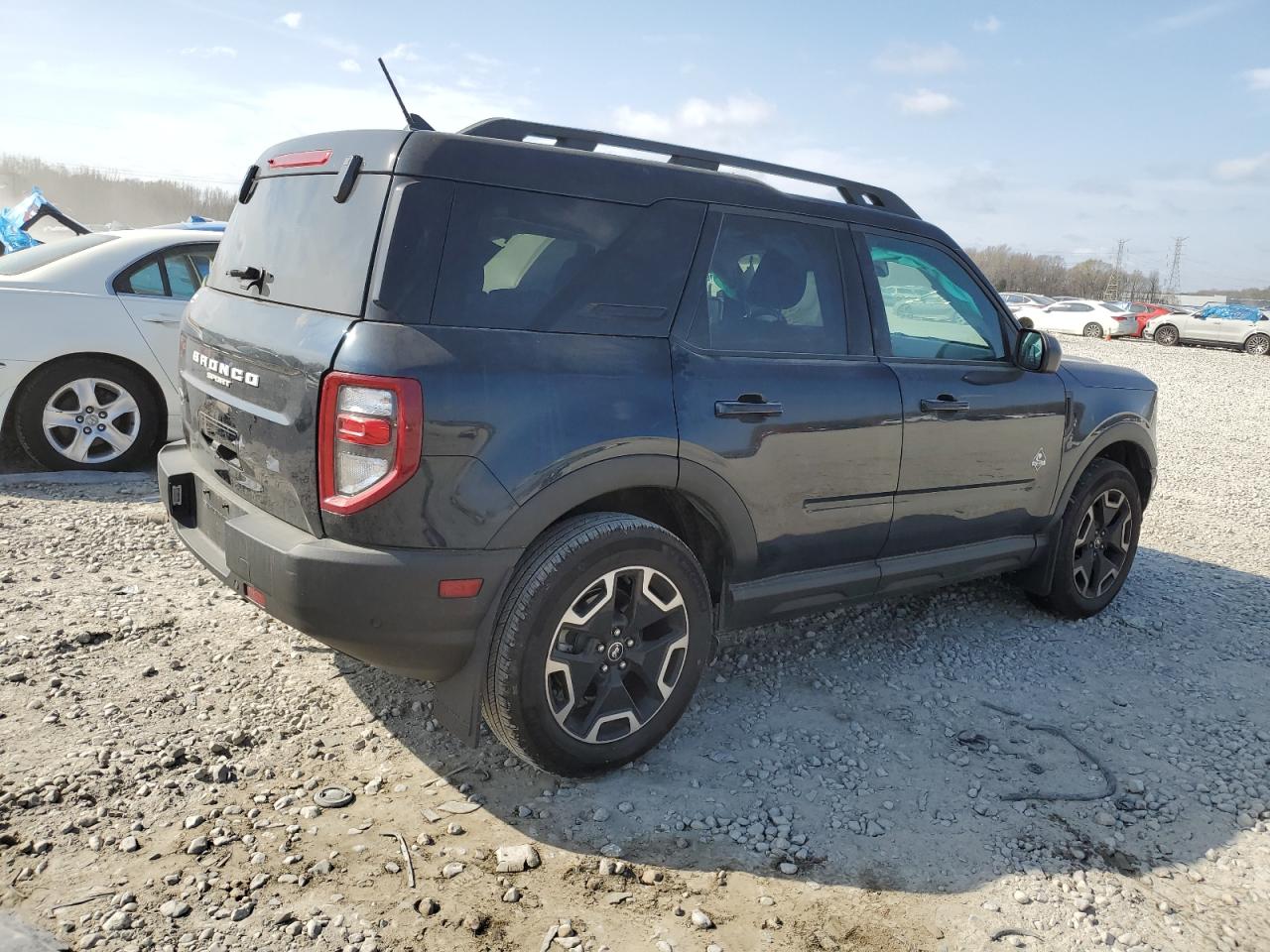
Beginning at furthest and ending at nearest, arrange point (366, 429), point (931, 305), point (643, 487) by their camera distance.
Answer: point (931, 305)
point (643, 487)
point (366, 429)

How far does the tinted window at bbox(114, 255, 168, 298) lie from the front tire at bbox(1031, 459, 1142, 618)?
585cm

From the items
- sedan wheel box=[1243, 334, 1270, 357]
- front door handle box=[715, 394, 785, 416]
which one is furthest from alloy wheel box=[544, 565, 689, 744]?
sedan wheel box=[1243, 334, 1270, 357]

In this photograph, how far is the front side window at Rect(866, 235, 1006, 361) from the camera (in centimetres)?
396

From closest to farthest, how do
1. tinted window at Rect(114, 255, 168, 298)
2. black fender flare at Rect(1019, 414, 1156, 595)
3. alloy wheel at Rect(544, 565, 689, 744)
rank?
alloy wheel at Rect(544, 565, 689, 744), black fender flare at Rect(1019, 414, 1156, 595), tinted window at Rect(114, 255, 168, 298)

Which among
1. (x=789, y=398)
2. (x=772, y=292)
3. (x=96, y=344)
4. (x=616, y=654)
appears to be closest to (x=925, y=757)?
(x=616, y=654)

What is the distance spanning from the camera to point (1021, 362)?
434cm

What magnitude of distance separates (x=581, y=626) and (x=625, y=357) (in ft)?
2.89

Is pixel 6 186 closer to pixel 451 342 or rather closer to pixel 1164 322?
pixel 1164 322

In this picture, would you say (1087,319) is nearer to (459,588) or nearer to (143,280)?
(143,280)

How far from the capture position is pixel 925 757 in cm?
350

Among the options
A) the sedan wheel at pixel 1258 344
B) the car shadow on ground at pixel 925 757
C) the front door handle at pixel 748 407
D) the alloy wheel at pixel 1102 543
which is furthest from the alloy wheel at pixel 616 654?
the sedan wheel at pixel 1258 344

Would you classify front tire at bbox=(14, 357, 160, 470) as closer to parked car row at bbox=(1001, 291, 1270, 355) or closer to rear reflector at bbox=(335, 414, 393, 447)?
rear reflector at bbox=(335, 414, 393, 447)

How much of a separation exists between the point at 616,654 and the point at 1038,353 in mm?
2534

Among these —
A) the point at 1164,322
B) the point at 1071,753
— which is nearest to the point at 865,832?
the point at 1071,753
